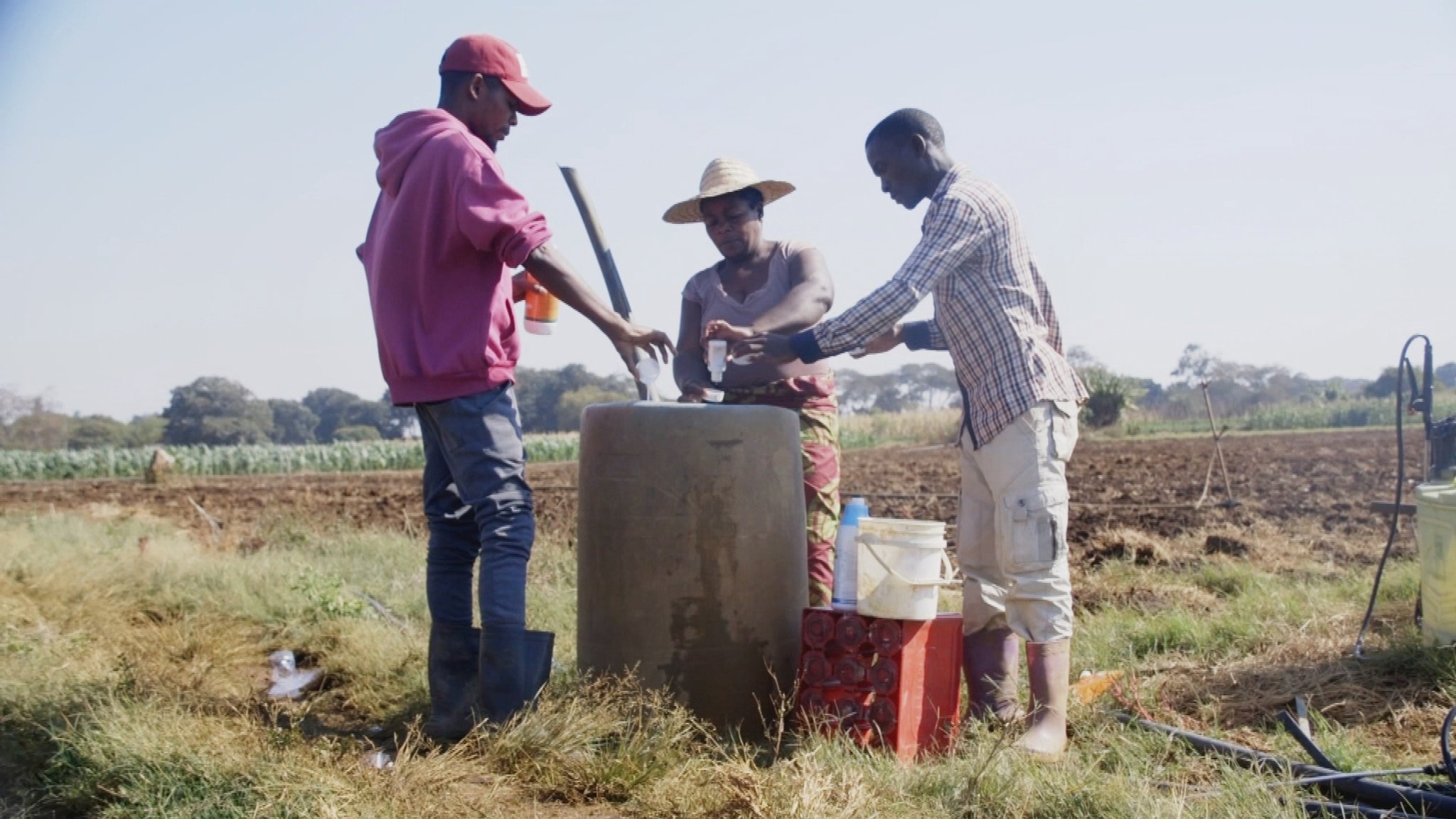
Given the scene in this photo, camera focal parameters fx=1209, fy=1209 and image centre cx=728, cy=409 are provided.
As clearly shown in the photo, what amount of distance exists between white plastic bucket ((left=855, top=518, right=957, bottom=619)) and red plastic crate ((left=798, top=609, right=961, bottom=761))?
1.4 inches

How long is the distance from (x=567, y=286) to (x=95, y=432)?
62.2 meters

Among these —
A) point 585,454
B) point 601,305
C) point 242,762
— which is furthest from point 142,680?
point 601,305

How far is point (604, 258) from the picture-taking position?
3.98m

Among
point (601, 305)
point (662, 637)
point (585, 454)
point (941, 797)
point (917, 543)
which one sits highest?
point (601, 305)

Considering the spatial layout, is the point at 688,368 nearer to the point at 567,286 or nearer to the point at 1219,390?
the point at 567,286

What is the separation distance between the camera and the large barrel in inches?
131

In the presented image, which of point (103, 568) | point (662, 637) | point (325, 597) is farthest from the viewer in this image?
point (103, 568)

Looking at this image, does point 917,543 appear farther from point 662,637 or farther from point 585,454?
point 585,454

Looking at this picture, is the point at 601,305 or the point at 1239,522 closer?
the point at 601,305

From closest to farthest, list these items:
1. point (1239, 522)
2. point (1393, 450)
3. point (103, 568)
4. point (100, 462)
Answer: point (103, 568) < point (1239, 522) < point (1393, 450) < point (100, 462)

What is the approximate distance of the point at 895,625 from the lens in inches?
127

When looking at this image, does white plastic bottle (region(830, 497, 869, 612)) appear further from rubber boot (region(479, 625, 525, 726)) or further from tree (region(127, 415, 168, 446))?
tree (region(127, 415, 168, 446))

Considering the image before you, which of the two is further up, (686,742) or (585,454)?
(585,454)

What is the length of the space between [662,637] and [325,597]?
2.59 metres
